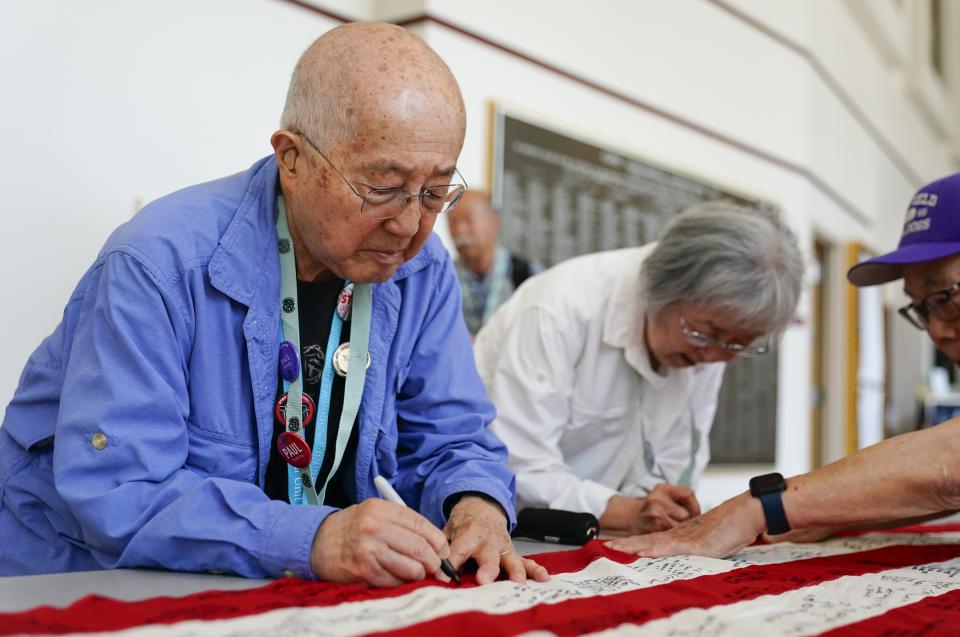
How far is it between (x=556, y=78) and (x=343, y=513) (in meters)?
3.66

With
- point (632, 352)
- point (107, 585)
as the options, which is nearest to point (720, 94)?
point (632, 352)

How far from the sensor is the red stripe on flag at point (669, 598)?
1.13 meters

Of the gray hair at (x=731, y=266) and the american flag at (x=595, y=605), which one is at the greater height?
the gray hair at (x=731, y=266)

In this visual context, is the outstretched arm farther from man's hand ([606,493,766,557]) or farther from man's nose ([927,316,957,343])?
man's nose ([927,316,957,343])

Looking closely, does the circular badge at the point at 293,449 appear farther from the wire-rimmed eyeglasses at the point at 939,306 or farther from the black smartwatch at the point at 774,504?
the wire-rimmed eyeglasses at the point at 939,306

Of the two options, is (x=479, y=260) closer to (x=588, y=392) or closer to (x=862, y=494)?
(x=588, y=392)

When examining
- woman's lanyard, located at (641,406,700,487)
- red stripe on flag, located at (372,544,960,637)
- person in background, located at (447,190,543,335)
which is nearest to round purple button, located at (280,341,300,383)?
red stripe on flag, located at (372,544,960,637)

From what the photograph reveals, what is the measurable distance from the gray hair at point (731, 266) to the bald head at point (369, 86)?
0.94 meters

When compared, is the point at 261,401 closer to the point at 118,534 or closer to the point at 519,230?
the point at 118,534

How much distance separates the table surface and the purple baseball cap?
165cm

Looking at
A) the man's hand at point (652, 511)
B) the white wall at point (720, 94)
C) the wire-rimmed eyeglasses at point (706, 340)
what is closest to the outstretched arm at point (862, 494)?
the man's hand at point (652, 511)

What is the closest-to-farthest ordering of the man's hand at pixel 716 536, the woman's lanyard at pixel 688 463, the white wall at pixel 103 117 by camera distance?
the man's hand at pixel 716 536 < the woman's lanyard at pixel 688 463 < the white wall at pixel 103 117

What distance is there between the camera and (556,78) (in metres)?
4.73

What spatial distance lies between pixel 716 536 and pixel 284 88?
2575mm
